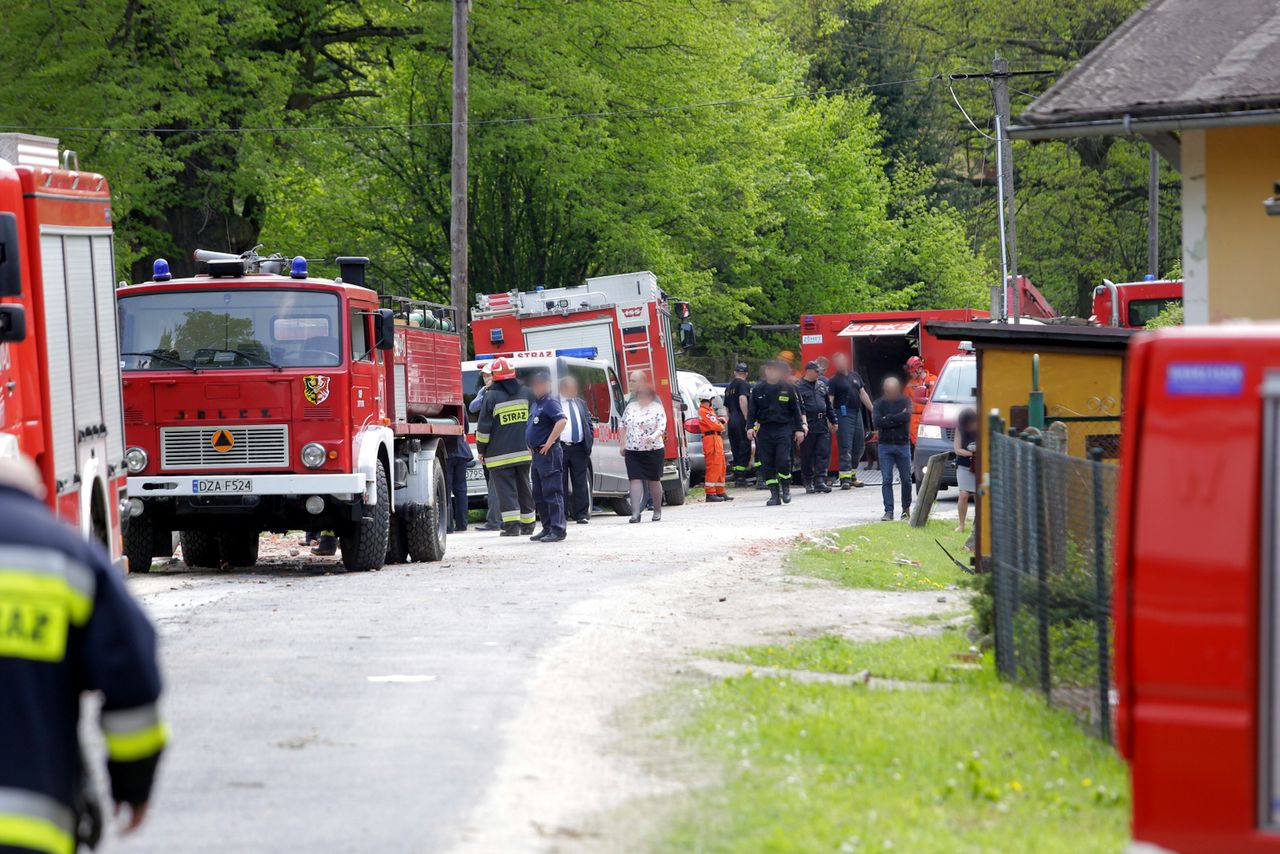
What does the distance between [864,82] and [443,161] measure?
2254 centimetres

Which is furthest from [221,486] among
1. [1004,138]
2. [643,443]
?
[1004,138]

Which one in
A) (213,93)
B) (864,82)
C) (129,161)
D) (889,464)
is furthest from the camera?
(864,82)

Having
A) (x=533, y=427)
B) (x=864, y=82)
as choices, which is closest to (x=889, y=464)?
(x=533, y=427)

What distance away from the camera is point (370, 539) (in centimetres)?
1612

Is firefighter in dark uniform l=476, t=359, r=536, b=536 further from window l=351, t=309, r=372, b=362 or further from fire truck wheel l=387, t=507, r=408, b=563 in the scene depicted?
window l=351, t=309, r=372, b=362

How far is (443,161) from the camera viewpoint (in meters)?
34.0

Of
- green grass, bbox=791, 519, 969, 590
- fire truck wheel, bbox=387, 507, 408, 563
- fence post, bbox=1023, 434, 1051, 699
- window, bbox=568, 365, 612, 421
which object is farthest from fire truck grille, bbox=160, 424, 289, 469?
window, bbox=568, 365, 612, 421

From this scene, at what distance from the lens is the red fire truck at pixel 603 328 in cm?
2662

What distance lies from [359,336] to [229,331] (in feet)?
3.73

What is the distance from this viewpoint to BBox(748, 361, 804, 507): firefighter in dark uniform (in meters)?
25.4

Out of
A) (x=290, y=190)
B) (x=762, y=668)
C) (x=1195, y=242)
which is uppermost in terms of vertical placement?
(x=290, y=190)

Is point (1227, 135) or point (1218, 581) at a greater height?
point (1227, 135)

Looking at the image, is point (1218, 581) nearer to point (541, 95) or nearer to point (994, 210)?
point (541, 95)

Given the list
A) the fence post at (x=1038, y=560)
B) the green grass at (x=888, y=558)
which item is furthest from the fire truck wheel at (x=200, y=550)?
the fence post at (x=1038, y=560)
